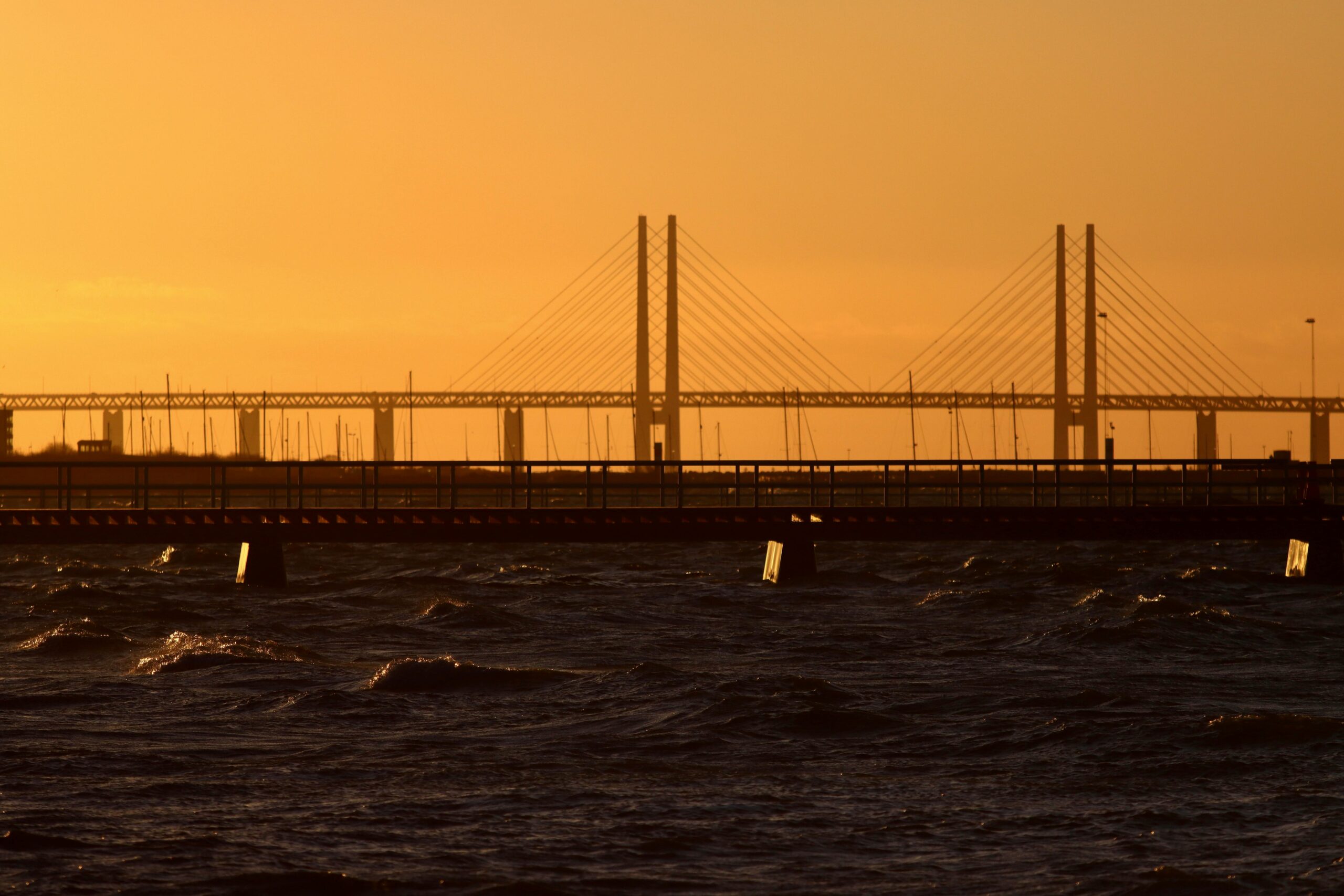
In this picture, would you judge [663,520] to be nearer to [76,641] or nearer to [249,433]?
[76,641]

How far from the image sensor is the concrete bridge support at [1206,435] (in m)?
136

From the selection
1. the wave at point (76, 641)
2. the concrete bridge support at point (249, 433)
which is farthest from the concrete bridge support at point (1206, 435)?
the wave at point (76, 641)

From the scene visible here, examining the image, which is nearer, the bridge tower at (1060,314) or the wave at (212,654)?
the wave at (212,654)

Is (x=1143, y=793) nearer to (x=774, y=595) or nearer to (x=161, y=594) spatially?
(x=774, y=595)

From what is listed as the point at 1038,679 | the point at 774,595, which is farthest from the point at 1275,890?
the point at 774,595

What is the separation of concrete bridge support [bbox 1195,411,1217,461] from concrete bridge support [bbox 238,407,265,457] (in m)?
77.1

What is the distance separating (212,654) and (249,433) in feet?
457

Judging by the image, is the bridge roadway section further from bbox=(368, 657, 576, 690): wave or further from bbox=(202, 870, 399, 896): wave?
bbox=(202, 870, 399, 896): wave

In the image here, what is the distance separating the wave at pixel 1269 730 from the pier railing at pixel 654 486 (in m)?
11.1

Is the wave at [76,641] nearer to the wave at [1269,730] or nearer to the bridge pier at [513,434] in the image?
the wave at [1269,730]

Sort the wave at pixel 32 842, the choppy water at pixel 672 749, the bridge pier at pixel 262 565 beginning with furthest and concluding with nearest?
the bridge pier at pixel 262 565, the wave at pixel 32 842, the choppy water at pixel 672 749

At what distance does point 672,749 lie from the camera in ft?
46.8

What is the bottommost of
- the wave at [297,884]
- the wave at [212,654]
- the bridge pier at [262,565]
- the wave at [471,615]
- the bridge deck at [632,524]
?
the wave at [297,884]

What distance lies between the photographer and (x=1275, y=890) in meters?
10.0
